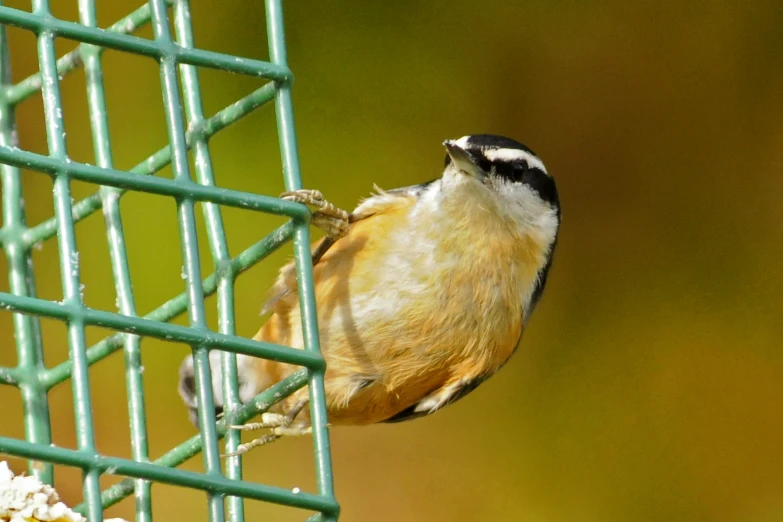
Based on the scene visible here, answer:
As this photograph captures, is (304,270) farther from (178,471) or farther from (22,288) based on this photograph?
(22,288)

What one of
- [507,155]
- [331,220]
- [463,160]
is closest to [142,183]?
[331,220]

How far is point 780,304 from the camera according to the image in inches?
140

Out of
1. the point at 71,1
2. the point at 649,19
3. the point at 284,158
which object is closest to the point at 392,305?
the point at 284,158

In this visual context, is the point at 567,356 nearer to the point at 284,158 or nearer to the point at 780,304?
the point at 780,304

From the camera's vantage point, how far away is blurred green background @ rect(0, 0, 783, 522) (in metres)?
3.15

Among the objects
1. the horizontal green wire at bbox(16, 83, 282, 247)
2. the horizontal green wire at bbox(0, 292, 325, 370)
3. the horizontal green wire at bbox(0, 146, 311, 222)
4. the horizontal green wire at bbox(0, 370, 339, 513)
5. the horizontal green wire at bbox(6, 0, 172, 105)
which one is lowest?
the horizontal green wire at bbox(0, 370, 339, 513)

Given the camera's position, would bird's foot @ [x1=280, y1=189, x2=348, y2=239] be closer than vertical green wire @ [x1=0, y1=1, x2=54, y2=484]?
No

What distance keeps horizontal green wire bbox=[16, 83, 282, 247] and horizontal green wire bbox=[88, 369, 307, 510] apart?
0.42 meters

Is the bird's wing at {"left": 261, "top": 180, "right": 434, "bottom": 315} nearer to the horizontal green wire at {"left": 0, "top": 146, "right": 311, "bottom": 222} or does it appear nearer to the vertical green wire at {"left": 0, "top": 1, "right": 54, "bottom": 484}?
the vertical green wire at {"left": 0, "top": 1, "right": 54, "bottom": 484}

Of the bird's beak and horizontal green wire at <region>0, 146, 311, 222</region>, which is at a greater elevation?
the bird's beak

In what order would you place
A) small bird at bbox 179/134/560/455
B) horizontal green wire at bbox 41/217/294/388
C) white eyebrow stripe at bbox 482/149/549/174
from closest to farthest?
1. horizontal green wire at bbox 41/217/294/388
2. small bird at bbox 179/134/560/455
3. white eyebrow stripe at bbox 482/149/549/174

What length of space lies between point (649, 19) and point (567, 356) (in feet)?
3.46

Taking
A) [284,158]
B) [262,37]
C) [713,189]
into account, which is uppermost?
[262,37]

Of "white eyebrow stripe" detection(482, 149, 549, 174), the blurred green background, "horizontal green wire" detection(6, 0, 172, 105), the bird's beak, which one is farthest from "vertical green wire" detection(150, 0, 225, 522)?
the blurred green background
